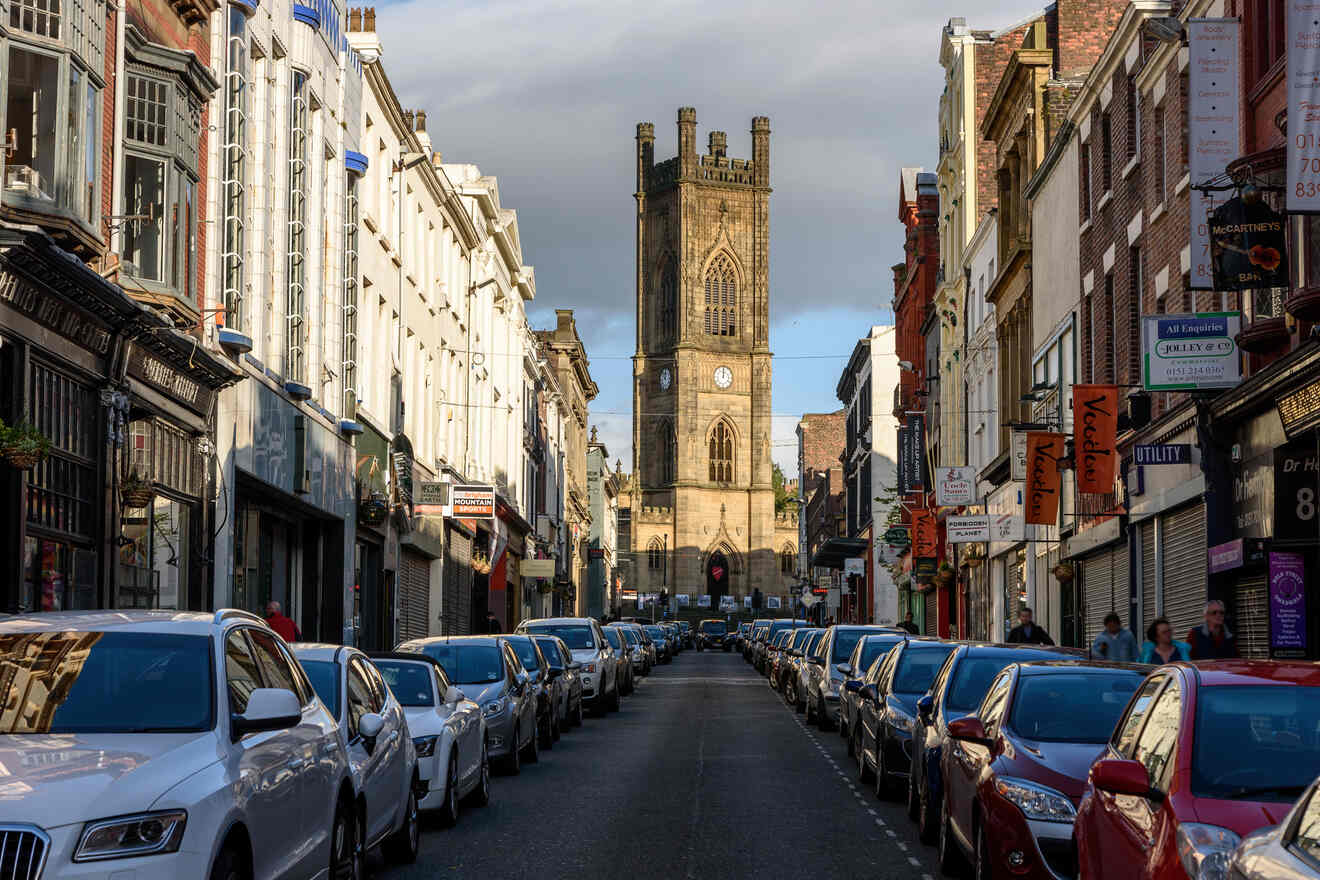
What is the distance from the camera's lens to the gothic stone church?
138 metres

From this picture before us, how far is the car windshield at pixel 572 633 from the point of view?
106ft

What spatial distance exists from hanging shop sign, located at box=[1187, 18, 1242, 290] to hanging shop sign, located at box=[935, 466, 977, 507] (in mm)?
19914

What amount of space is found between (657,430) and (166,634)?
131792 mm

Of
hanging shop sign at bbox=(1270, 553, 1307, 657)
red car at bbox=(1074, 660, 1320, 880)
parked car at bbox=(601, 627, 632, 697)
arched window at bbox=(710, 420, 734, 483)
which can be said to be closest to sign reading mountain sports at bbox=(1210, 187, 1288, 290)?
hanging shop sign at bbox=(1270, 553, 1307, 657)

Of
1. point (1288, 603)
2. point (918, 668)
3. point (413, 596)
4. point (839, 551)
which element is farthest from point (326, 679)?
point (839, 551)

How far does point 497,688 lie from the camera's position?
19.2 metres

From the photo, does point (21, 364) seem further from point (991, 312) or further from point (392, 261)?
point (991, 312)

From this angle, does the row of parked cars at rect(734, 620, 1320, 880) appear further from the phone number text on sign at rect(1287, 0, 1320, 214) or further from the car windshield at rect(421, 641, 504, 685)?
the car windshield at rect(421, 641, 504, 685)

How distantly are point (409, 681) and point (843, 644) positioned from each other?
47.3ft

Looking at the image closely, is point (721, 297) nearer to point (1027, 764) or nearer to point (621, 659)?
point (621, 659)

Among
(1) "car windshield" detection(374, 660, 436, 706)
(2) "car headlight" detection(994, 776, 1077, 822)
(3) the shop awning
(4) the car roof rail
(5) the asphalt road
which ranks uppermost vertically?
(3) the shop awning

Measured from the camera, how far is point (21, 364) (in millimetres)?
16266

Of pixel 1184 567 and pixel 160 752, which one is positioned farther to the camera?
pixel 1184 567

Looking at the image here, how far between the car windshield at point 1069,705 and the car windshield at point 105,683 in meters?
5.08
